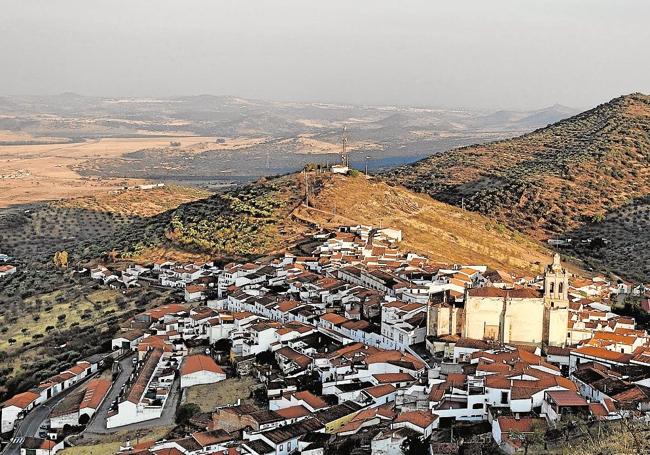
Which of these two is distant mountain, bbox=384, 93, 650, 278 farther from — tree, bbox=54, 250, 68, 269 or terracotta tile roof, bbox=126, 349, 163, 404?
tree, bbox=54, 250, 68, 269

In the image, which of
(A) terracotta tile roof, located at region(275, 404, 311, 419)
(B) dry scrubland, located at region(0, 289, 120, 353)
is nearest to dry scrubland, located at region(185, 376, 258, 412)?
(A) terracotta tile roof, located at region(275, 404, 311, 419)

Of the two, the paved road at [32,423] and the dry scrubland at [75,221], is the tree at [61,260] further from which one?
the paved road at [32,423]

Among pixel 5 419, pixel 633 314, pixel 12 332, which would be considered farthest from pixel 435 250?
pixel 5 419

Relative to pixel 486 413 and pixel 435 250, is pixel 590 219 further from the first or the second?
pixel 486 413

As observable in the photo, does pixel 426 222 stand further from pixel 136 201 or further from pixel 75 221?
pixel 136 201

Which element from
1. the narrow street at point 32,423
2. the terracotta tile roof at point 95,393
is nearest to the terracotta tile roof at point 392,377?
the terracotta tile roof at point 95,393
